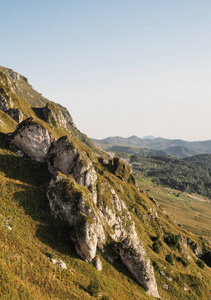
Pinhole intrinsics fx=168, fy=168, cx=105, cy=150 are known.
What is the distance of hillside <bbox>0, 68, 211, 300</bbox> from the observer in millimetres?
32969

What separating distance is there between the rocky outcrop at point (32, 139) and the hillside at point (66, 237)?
0.40m

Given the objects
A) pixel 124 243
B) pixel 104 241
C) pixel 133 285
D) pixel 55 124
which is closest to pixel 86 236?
pixel 104 241

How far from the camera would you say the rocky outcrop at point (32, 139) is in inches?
2852

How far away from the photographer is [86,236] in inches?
1768

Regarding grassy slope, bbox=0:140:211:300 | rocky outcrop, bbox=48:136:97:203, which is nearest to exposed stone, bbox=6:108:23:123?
grassy slope, bbox=0:140:211:300

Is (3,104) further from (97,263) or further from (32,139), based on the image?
(97,263)

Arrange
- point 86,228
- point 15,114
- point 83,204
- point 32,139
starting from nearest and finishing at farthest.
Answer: point 86,228 < point 83,204 < point 32,139 < point 15,114

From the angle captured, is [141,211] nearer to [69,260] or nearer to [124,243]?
[124,243]

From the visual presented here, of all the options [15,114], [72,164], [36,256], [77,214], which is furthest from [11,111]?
[36,256]

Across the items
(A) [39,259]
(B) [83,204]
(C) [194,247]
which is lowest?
(C) [194,247]

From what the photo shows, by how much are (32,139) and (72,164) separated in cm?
2065

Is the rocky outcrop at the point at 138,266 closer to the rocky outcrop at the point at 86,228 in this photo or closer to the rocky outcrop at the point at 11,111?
the rocky outcrop at the point at 86,228

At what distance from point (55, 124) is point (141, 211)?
11881 cm

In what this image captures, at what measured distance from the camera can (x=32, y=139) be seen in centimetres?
7300
